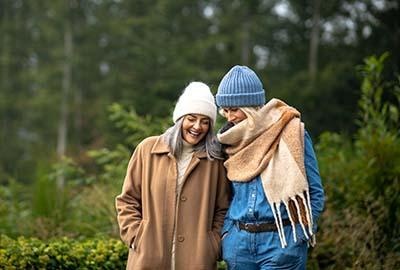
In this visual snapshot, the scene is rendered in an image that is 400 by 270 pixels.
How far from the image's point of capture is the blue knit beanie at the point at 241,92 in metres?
3.95

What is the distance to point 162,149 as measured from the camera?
4184 mm

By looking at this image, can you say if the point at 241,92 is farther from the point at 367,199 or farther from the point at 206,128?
the point at 367,199

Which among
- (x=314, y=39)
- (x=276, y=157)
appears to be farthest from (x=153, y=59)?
(x=276, y=157)

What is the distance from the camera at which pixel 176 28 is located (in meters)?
29.5

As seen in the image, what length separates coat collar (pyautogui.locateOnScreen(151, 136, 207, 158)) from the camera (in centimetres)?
417

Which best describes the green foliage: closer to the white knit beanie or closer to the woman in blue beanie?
the woman in blue beanie

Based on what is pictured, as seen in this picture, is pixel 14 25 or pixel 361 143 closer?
pixel 361 143

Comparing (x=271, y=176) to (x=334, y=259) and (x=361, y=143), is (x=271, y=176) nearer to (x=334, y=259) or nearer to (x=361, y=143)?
(x=334, y=259)

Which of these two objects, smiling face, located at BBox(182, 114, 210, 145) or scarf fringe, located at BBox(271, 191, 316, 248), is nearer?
scarf fringe, located at BBox(271, 191, 316, 248)

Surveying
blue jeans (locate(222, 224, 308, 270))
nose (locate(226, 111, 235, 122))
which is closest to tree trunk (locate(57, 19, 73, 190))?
nose (locate(226, 111, 235, 122))

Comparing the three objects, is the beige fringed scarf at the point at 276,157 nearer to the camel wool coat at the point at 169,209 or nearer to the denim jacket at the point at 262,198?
the denim jacket at the point at 262,198

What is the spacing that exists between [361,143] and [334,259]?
124cm

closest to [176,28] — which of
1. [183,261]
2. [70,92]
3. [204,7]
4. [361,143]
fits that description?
[204,7]

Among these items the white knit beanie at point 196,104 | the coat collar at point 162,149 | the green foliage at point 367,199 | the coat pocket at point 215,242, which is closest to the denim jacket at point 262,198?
the coat pocket at point 215,242
